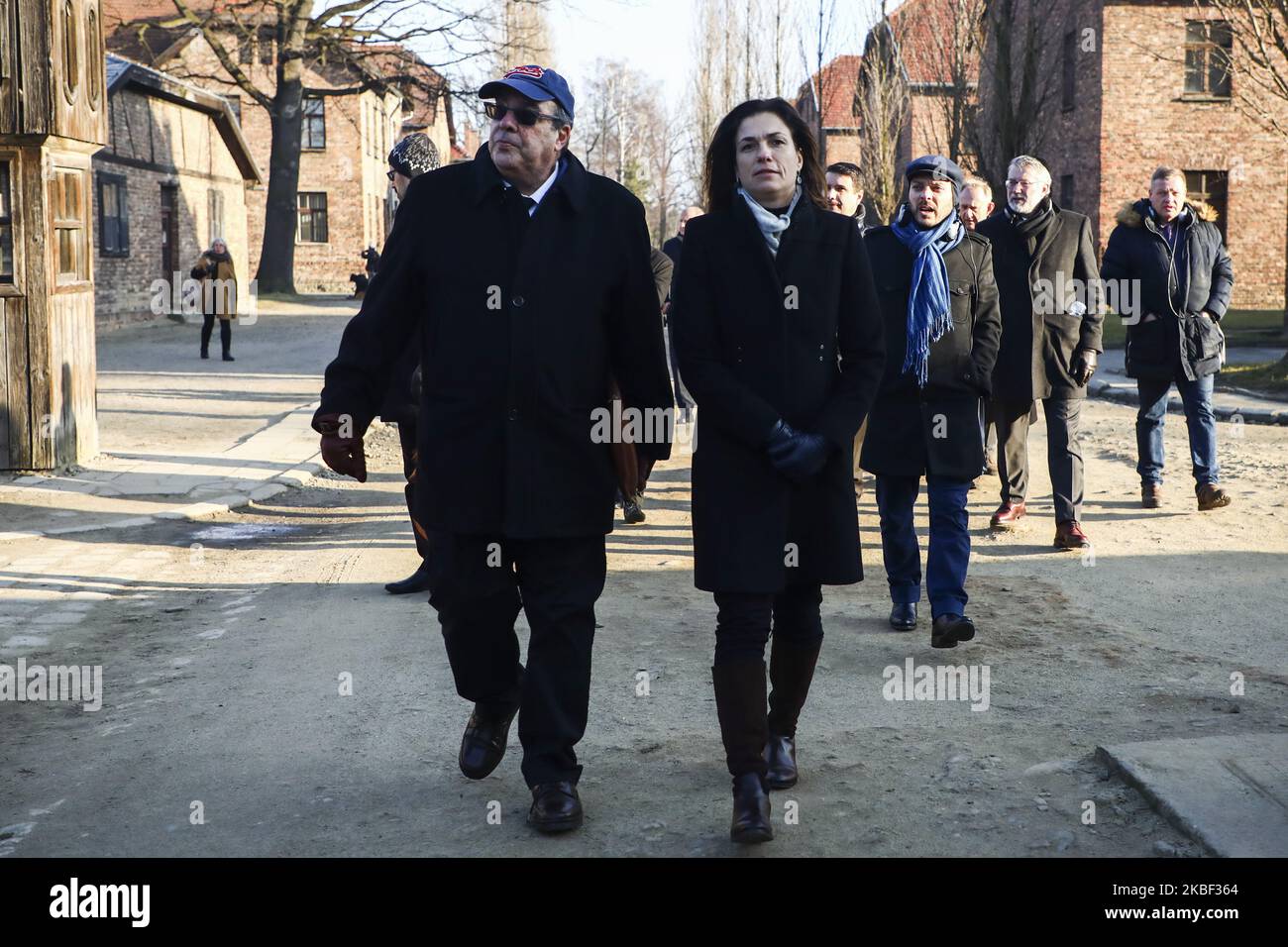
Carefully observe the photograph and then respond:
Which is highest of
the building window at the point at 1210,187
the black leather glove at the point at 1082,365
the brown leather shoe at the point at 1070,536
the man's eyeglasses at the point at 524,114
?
the building window at the point at 1210,187

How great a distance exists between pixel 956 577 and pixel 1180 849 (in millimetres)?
2544

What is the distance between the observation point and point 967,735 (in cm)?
511

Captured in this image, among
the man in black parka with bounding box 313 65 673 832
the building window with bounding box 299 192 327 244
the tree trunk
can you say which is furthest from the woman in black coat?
the building window with bounding box 299 192 327 244

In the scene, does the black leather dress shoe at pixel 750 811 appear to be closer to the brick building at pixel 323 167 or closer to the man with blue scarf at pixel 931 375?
the man with blue scarf at pixel 931 375

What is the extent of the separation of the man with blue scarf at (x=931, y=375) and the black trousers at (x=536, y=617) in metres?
2.58

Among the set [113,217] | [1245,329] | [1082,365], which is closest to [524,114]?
[1082,365]

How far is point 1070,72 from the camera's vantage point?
36.0 metres

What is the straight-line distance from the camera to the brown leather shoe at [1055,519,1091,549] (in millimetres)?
8531

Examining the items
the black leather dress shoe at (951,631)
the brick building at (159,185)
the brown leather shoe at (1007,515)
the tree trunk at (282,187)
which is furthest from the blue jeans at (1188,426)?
the tree trunk at (282,187)

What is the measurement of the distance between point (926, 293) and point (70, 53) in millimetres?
7971

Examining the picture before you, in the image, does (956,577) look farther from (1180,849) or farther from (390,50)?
(390,50)

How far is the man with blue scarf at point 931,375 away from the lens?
6.61 m
